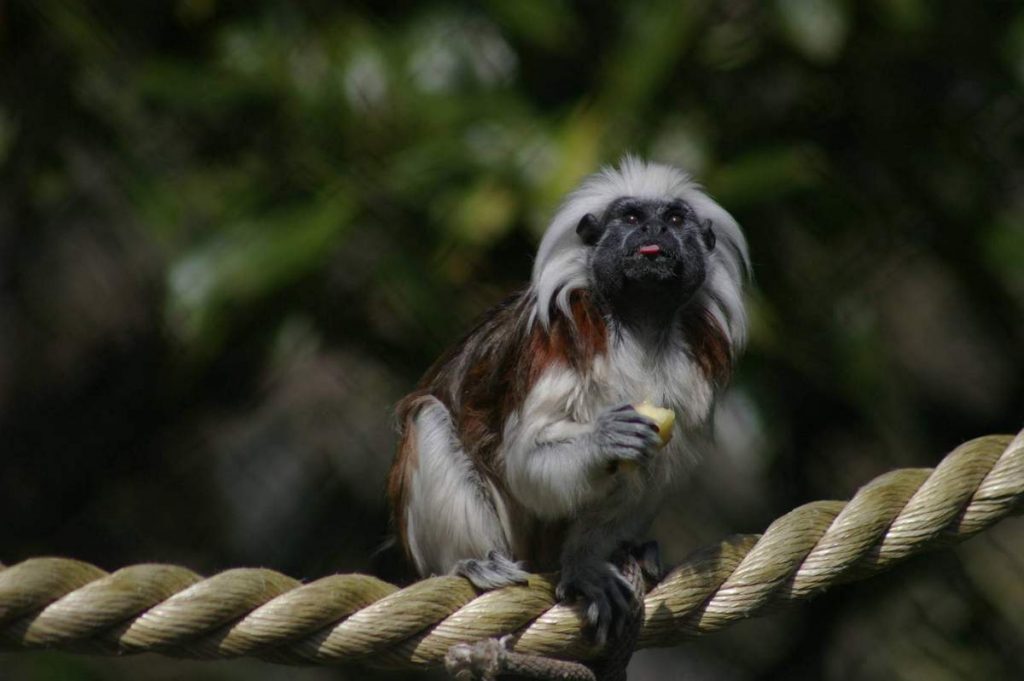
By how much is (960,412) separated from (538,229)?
5.54 ft

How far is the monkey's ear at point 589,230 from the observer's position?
2.88 metres

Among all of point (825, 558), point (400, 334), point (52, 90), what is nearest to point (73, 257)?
point (52, 90)

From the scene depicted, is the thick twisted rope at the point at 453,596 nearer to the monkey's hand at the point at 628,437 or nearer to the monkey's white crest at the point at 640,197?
the monkey's hand at the point at 628,437

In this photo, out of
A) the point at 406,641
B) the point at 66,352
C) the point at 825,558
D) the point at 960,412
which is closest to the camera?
the point at 406,641

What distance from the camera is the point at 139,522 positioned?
4.62m

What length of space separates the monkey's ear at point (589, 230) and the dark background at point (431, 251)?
46 cm

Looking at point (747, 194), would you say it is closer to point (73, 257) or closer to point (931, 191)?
point (931, 191)

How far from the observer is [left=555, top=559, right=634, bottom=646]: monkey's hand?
2.50 metres

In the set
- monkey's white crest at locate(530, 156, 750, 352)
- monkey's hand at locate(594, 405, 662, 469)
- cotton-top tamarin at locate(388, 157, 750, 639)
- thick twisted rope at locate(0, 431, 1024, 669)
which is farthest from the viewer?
monkey's white crest at locate(530, 156, 750, 352)

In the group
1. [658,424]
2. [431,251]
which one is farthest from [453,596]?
[431,251]

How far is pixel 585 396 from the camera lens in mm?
2697

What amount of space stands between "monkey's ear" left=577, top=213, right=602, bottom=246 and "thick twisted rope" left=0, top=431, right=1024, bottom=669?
685 mm

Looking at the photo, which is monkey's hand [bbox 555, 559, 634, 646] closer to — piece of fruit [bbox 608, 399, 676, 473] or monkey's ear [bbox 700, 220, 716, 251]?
piece of fruit [bbox 608, 399, 676, 473]

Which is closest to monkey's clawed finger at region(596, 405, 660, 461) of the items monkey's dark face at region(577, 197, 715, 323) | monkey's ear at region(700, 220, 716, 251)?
monkey's dark face at region(577, 197, 715, 323)
